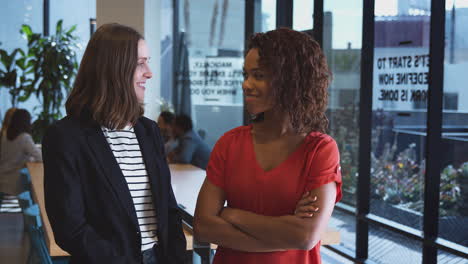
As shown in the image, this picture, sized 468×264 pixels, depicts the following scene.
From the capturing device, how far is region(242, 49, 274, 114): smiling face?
1.45 meters

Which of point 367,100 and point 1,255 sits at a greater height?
point 367,100

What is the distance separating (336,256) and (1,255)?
305cm

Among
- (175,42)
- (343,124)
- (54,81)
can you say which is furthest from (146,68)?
(54,81)

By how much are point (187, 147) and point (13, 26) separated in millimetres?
5510

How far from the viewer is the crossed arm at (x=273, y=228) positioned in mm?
1429

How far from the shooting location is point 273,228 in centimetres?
143

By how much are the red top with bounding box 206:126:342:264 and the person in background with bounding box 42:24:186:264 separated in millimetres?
254

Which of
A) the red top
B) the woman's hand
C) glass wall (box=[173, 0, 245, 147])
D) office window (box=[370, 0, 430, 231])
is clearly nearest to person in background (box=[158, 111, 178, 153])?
glass wall (box=[173, 0, 245, 147])

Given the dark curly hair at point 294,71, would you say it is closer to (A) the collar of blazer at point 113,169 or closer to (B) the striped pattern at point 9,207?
(A) the collar of blazer at point 113,169

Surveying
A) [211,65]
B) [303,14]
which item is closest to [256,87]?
[303,14]

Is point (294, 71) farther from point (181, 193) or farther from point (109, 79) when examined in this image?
point (181, 193)

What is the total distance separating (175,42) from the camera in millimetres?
8430

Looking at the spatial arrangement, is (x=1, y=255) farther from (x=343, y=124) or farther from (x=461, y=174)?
(x=461, y=174)

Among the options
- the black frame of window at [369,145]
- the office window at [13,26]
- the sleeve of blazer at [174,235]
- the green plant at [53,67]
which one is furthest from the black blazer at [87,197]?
the office window at [13,26]
